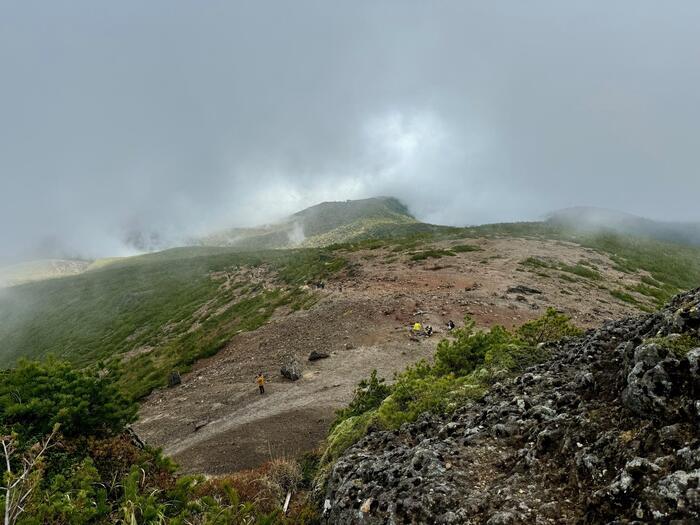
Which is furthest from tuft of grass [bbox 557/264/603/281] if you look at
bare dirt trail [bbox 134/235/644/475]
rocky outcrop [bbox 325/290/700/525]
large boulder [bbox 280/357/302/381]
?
rocky outcrop [bbox 325/290/700/525]

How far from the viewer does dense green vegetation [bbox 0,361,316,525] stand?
6922 millimetres

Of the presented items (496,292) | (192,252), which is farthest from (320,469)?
(192,252)

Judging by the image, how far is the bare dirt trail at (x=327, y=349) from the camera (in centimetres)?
1767

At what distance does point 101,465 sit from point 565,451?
9.35 metres

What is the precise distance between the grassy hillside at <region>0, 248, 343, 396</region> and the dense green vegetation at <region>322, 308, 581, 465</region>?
22.8ft

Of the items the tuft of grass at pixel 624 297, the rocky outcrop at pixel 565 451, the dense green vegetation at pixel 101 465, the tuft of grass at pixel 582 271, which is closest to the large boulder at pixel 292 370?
the dense green vegetation at pixel 101 465

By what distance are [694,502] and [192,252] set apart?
6753 inches

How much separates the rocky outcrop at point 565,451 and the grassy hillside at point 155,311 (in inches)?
313

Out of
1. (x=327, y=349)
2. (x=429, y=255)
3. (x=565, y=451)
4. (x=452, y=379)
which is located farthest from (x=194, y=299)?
(x=565, y=451)

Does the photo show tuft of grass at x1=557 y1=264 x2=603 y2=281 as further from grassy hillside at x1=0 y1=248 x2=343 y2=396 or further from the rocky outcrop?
the rocky outcrop

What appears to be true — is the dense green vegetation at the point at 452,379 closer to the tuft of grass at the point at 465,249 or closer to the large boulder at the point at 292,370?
the large boulder at the point at 292,370

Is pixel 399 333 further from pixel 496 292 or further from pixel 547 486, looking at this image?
pixel 547 486

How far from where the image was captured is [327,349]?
88.1ft

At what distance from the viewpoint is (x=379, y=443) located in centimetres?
895
